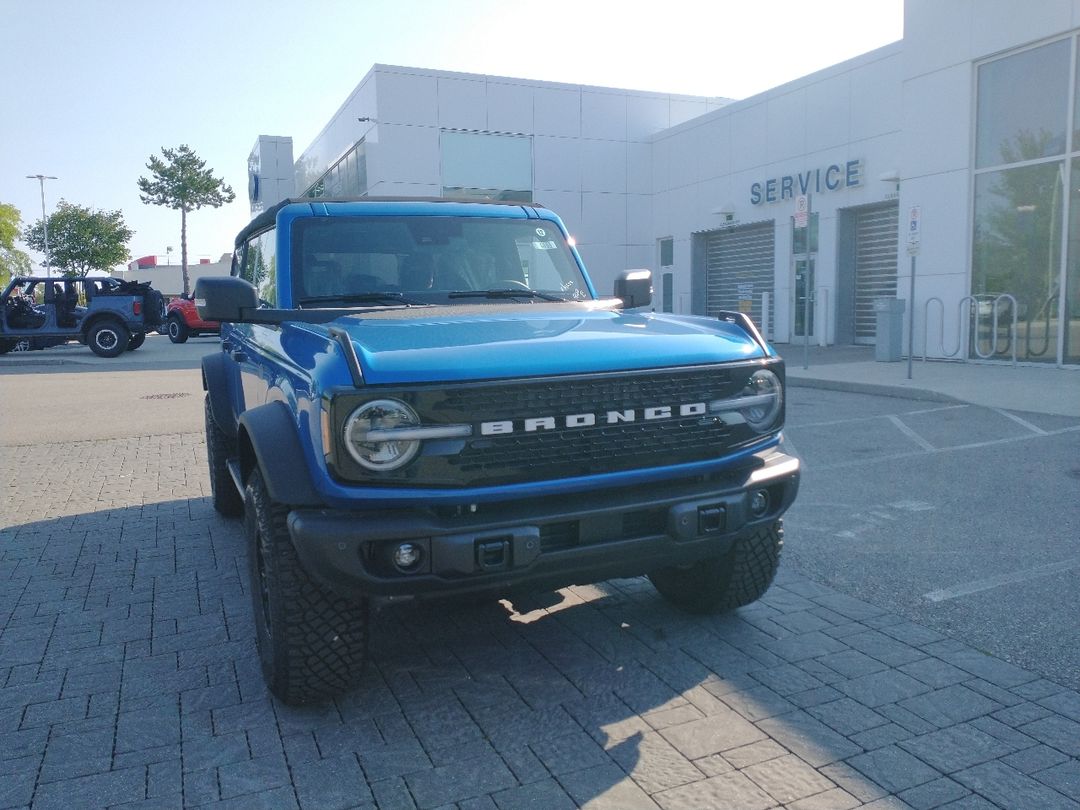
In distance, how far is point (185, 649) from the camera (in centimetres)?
378

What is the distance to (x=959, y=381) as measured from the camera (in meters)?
12.1

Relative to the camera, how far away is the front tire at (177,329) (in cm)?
2886

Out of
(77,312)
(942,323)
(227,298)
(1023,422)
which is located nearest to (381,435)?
(227,298)

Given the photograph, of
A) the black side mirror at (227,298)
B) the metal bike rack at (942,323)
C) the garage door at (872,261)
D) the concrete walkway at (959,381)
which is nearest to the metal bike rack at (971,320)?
the metal bike rack at (942,323)

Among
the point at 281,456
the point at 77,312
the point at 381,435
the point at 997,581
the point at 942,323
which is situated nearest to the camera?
the point at 381,435

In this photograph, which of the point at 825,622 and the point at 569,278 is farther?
the point at 569,278

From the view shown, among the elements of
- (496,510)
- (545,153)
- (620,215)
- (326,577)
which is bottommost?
(326,577)

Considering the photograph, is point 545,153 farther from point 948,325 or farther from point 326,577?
point 326,577

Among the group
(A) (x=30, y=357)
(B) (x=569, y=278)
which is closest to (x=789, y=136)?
(B) (x=569, y=278)

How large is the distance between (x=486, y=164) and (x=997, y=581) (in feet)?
79.4

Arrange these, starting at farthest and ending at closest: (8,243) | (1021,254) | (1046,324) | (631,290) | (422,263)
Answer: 1. (8,243)
2. (1021,254)
3. (1046,324)
4. (631,290)
5. (422,263)

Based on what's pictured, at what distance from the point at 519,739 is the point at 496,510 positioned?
78cm

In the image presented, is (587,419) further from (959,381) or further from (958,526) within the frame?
(959,381)

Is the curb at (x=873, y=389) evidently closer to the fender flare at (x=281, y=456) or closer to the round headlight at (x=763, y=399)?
the round headlight at (x=763, y=399)
